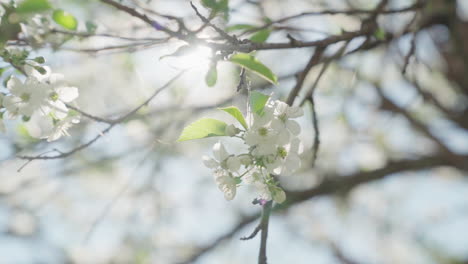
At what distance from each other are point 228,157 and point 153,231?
2.42m

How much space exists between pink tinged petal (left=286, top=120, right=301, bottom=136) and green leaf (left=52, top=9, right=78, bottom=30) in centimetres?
66

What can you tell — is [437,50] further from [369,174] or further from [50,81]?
[50,81]

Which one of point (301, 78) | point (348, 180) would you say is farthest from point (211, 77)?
point (348, 180)

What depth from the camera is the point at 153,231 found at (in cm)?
323

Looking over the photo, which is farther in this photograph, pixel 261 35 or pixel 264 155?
pixel 261 35

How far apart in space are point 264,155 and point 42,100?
0.48m

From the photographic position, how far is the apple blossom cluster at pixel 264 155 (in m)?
0.87

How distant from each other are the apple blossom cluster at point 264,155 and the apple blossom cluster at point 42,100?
340 millimetres

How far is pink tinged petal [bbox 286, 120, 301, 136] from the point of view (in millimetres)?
915

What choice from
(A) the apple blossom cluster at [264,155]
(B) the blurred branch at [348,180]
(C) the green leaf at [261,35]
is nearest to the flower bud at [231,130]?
(A) the apple blossom cluster at [264,155]

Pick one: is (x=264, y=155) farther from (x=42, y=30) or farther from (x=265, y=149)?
(x=42, y=30)

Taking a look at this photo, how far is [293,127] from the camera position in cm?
92


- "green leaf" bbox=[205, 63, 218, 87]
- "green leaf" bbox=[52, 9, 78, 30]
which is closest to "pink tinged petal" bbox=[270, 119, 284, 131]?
"green leaf" bbox=[205, 63, 218, 87]

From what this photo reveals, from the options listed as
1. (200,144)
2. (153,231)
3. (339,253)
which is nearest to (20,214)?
(153,231)
